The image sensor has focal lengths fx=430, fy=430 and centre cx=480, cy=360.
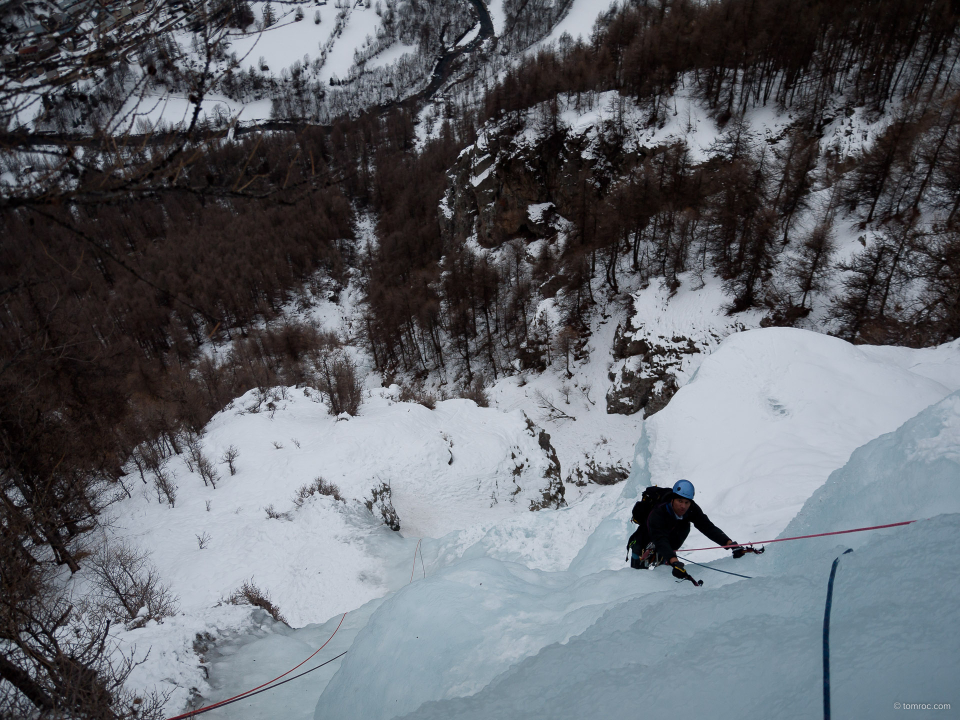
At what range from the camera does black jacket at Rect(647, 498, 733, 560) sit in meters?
4.74

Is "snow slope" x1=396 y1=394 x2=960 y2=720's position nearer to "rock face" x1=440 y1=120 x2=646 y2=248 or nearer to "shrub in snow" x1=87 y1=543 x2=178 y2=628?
"shrub in snow" x1=87 y1=543 x2=178 y2=628

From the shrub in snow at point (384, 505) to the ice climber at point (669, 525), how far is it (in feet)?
26.6

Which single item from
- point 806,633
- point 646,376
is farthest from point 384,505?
point 646,376

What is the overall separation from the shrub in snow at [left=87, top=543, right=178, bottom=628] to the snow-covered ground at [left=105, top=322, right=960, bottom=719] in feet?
1.53

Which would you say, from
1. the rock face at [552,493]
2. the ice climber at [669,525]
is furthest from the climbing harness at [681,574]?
the rock face at [552,493]

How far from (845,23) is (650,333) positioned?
2695 centimetres

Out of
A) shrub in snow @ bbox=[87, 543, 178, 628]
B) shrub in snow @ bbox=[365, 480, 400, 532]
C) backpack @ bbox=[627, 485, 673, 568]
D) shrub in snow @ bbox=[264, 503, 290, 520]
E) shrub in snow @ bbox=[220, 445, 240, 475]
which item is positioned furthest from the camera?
A: shrub in snow @ bbox=[220, 445, 240, 475]

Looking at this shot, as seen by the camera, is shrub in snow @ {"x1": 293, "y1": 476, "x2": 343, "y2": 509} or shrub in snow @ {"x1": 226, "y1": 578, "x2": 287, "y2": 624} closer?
shrub in snow @ {"x1": 226, "y1": 578, "x2": 287, "y2": 624}

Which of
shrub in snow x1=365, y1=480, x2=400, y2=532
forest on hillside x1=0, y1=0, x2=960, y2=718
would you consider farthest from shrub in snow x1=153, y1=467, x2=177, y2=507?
shrub in snow x1=365, y1=480, x2=400, y2=532

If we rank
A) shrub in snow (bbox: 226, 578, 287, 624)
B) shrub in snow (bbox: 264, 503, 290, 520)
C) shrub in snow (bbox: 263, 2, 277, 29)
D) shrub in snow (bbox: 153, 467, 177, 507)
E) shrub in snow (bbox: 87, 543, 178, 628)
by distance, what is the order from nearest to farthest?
shrub in snow (bbox: 263, 2, 277, 29), shrub in snow (bbox: 87, 543, 178, 628), shrub in snow (bbox: 226, 578, 287, 624), shrub in snow (bbox: 264, 503, 290, 520), shrub in snow (bbox: 153, 467, 177, 507)

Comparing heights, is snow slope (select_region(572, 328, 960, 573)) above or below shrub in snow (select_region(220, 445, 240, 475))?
above

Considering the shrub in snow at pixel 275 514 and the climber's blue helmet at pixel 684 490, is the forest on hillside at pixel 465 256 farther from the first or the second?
the climber's blue helmet at pixel 684 490

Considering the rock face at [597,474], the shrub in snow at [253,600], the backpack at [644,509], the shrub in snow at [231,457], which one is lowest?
the rock face at [597,474]

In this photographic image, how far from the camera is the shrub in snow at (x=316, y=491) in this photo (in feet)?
37.5
